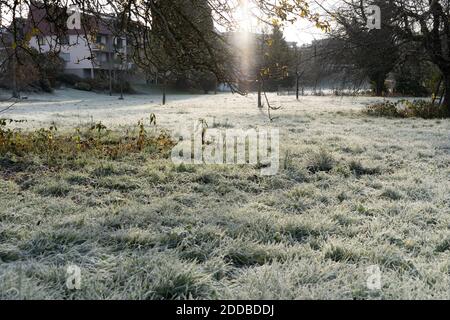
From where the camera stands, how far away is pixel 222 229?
4.10 metres

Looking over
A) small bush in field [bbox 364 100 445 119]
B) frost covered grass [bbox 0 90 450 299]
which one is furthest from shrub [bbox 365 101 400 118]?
frost covered grass [bbox 0 90 450 299]

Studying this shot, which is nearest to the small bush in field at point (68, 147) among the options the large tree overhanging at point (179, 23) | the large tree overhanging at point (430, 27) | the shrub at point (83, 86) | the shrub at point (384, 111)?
the large tree overhanging at point (179, 23)

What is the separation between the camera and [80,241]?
3.77 m

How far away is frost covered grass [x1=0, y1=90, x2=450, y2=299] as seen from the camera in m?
2.94

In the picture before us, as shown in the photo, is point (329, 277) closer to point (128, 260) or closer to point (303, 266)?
point (303, 266)

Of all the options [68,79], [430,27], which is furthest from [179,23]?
[68,79]

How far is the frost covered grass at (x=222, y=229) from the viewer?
9.66 feet

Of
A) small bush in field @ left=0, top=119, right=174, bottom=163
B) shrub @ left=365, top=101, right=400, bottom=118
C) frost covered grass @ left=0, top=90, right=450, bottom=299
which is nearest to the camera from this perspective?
frost covered grass @ left=0, top=90, right=450, bottom=299

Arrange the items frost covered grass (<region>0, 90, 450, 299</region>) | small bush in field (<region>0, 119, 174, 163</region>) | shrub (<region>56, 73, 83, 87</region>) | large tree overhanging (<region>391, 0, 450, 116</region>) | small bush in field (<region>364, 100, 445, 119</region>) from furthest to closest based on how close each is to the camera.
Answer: shrub (<region>56, 73, 83, 87</region>)
small bush in field (<region>364, 100, 445, 119</region>)
large tree overhanging (<region>391, 0, 450, 116</region>)
small bush in field (<region>0, 119, 174, 163</region>)
frost covered grass (<region>0, 90, 450, 299</region>)

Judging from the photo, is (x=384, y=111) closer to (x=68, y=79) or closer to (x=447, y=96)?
(x=447, y=96)

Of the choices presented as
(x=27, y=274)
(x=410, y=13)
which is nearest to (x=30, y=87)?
(x=410, y=13)

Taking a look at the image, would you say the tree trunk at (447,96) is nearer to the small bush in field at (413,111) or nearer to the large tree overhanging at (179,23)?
the small bush in field at (413,111)

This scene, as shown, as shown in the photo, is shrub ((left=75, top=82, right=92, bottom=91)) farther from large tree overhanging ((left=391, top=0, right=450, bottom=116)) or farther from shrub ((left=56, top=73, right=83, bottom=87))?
large tree overhanging ((left=391, top=0, right=450, bottom=116))
